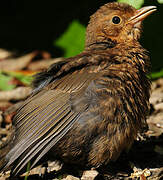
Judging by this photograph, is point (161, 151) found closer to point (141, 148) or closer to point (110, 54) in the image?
point (141, 148)

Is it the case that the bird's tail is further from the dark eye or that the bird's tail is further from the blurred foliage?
the blurred foliage

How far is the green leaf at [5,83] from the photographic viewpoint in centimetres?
614

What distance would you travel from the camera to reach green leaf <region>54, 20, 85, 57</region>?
639 cm

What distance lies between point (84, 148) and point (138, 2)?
2.04m

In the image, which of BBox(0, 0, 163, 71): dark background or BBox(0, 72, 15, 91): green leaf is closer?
BBox(0, 72, 15, 91): green leaf

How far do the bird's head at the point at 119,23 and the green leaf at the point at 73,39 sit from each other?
1630 millimetres

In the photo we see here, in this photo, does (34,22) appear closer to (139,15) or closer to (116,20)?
(116,20)

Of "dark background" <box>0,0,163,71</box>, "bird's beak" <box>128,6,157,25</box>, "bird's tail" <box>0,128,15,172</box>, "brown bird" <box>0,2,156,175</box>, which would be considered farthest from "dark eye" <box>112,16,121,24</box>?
"dark background" <box>0,0,163,71</box>

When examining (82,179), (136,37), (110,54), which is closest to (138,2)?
(136,37)

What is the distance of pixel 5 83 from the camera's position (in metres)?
6.22

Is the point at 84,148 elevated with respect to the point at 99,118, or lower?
lower

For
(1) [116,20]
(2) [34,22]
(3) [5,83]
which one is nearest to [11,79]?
(3) [5,83]

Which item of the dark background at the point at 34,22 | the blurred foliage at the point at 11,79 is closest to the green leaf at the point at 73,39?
Answer: the dark background at the point at 34,22

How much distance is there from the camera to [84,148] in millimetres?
3973
